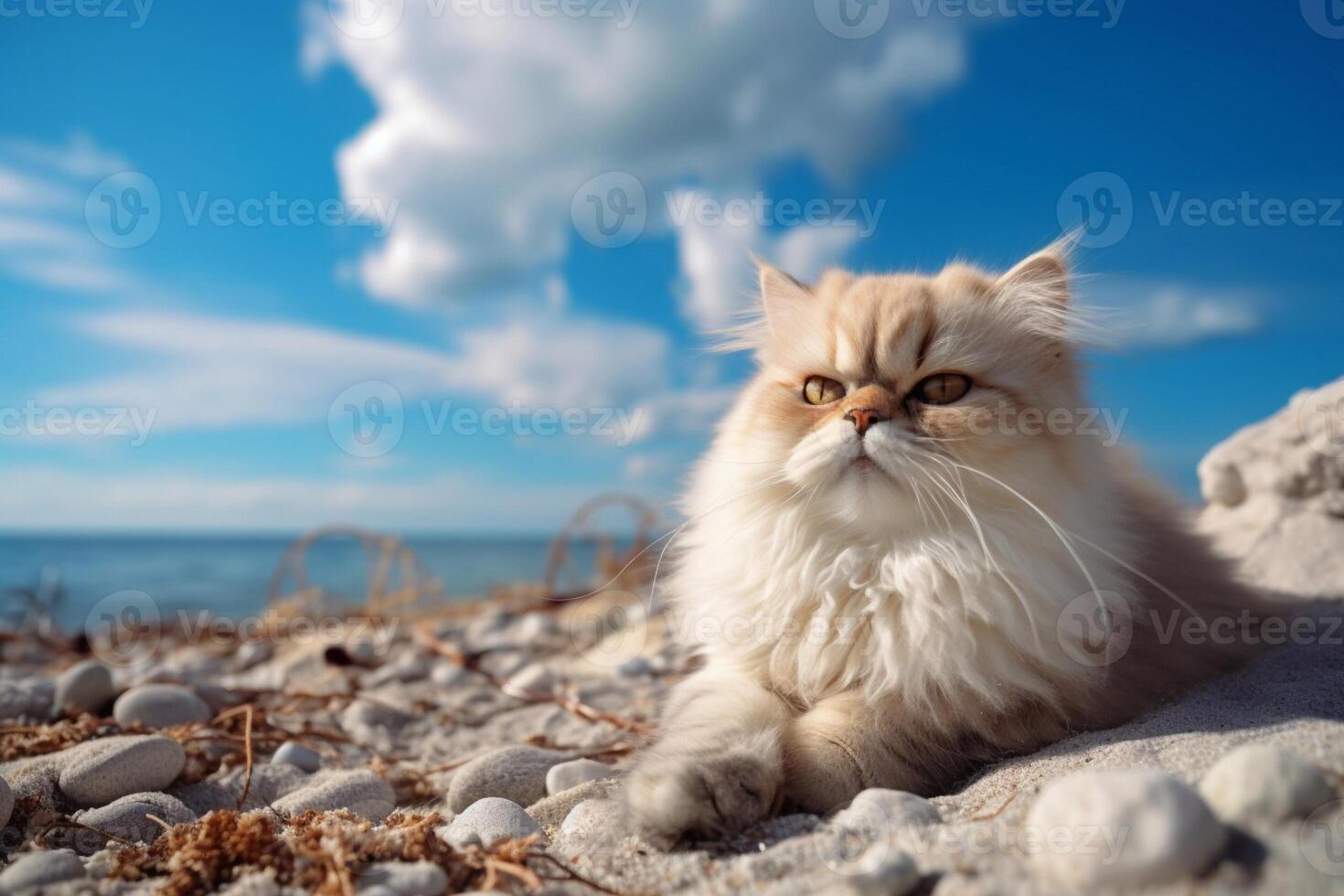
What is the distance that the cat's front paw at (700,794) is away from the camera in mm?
1184

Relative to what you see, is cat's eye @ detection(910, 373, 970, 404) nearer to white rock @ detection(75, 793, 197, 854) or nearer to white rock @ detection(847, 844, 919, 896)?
white rock @ detection(847, 844, 919, 896)

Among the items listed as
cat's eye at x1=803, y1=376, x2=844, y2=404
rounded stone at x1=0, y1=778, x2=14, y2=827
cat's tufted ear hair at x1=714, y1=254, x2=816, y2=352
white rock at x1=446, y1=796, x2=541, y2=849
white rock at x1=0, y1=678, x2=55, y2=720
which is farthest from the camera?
white rock at x1=0, y1=678, x2=55, y2=720

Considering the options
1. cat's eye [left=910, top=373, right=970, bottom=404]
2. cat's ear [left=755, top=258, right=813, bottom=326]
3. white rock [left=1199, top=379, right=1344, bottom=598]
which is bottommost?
white rock [left=1199, top=379, right=1344, bottom=598]

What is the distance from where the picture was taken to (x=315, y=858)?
110cm

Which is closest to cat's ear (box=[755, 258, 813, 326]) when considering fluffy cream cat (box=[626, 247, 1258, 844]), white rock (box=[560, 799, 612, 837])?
fluffy cream cat (box=[626, 247, 1258, 844])

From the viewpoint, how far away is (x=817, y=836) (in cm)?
116

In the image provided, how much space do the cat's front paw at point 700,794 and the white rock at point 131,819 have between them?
107 cm

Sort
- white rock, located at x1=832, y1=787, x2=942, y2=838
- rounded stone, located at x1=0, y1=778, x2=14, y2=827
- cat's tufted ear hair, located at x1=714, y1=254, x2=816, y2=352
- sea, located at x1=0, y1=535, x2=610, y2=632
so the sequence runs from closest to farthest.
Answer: white rock, located at x1=832, y1=787, x2=942, y2=838 < rounded stone, located at x1=0, y1=778, x2=14, y2=827 < cat's tufted ear hair, located at x1=714, y1=254, x2=816, y2=352 < sea, located at x1=0, y1=535, x2=610, y2=632

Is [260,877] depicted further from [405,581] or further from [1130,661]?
[405,581]

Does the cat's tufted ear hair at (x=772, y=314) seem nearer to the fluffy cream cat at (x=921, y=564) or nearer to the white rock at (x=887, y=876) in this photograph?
the fluffy cream cat at (x=921, y=564)

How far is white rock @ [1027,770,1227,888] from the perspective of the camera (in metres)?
0.84

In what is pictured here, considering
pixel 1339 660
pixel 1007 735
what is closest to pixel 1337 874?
pixel 1007 735

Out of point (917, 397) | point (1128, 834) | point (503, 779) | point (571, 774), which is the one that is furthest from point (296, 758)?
point (1128, 834)

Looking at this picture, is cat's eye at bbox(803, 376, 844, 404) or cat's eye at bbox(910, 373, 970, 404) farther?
cat's eye at bbox(803, 376, 844, 404)
